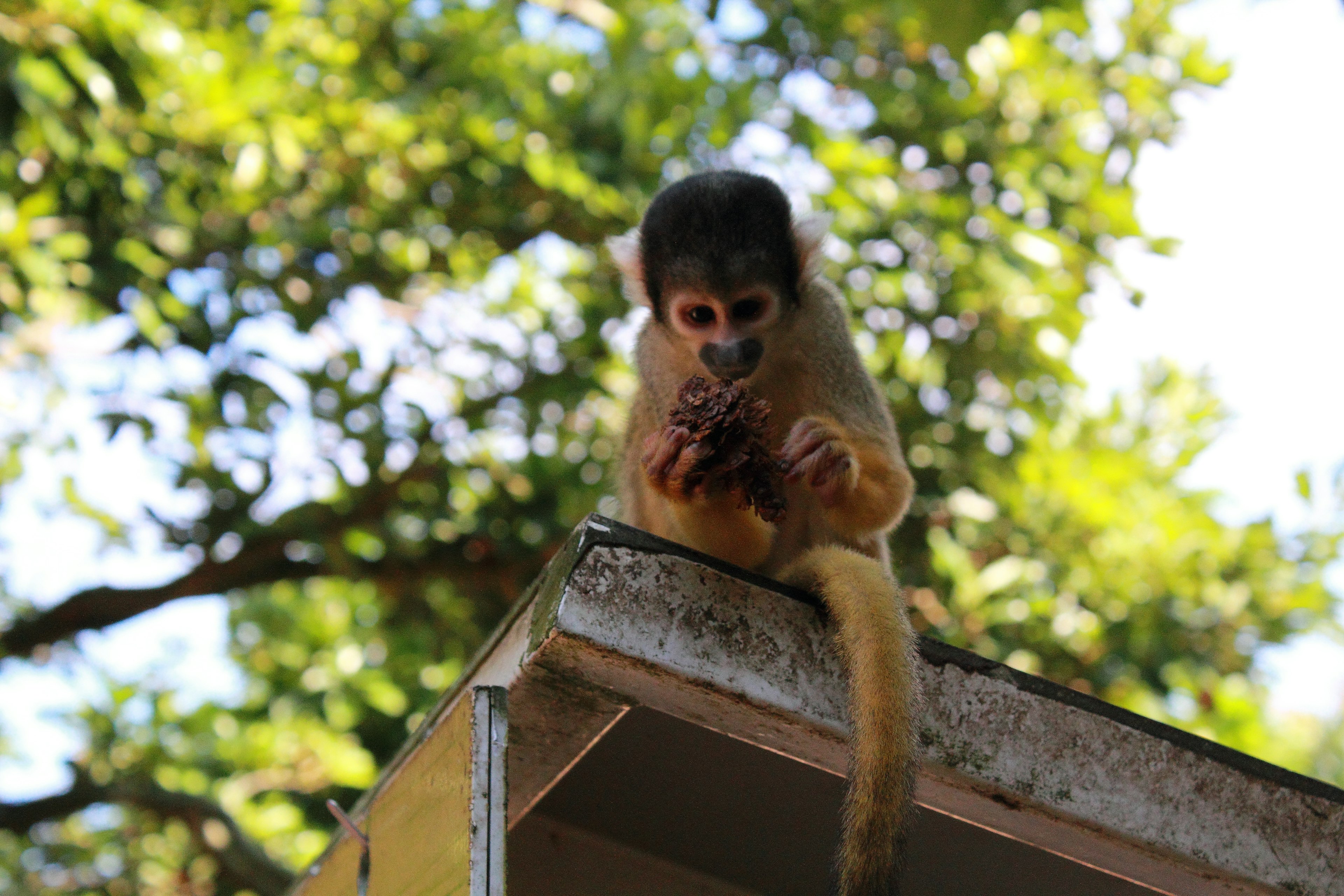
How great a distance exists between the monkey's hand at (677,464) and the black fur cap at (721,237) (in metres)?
0.54

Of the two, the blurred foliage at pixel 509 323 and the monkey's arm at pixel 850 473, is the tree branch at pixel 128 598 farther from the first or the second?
the monkey's arm at pixel 850 473

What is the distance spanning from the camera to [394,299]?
169 inches

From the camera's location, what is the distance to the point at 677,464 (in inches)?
63.3

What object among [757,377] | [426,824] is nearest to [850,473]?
[757,377]

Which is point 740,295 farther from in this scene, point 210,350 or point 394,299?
point 394,299

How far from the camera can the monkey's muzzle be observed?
6.70 feet

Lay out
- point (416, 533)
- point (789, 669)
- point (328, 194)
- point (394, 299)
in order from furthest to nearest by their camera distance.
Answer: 1. point (394, 299)
2. point (328, 194)
3. point (416, 533)
4. point (789, 669)

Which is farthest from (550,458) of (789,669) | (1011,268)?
(789,669)

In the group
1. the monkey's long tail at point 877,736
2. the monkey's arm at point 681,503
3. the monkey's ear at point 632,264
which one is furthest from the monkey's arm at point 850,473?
the monkey's ear at point 632,264

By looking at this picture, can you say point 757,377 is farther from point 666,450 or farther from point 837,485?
point 666,450

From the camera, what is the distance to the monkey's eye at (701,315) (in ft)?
7.08

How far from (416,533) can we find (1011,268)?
2.06m

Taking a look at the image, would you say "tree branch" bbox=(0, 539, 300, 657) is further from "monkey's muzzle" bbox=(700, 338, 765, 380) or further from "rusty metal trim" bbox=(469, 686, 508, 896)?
"rusty metal trim" bbox=(469, 686, 508, 896)

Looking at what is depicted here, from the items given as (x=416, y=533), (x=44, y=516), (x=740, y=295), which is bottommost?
(x=44, y=516)
